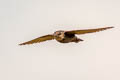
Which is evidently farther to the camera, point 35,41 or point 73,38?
point 35,41

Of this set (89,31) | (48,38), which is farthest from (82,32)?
(48,38)

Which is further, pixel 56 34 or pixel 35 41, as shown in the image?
pixel 35 41

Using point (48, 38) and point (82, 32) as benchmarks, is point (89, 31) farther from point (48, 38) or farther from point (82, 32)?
point (48, 38)

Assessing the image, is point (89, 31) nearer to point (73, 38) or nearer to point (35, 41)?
point (73, 38)

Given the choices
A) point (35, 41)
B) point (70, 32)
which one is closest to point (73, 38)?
point (70, 32)

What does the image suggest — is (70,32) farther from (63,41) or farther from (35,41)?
(35,41)

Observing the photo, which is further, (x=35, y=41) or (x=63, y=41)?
(x=35, y=41)
